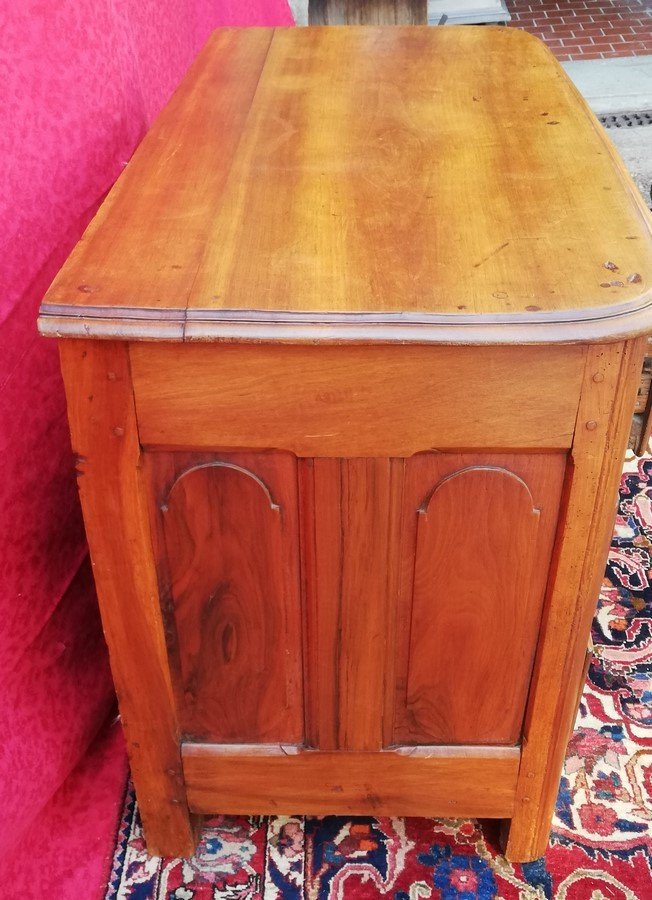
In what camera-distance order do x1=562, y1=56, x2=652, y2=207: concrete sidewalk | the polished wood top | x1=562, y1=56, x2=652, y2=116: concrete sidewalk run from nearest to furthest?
the polished wood top → x1=562, y1=56, x2=652, y2=207: concrete sidewalk → x1=562, y1=56, x2=652, y2=116: concrete sidewalk

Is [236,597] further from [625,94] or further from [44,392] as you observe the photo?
[625,94]

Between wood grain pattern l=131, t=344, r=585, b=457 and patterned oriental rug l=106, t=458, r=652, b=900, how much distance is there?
0.68m

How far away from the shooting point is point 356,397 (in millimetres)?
829

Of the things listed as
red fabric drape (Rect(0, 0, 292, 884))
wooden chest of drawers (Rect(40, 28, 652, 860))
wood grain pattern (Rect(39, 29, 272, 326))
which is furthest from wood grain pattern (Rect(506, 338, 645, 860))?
red fabric drape (Rect(0, 0, 292, 884))

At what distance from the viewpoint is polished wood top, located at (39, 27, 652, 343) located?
2.53 ft

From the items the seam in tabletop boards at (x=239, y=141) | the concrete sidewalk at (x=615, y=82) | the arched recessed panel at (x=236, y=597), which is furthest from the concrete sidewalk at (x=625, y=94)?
the arched recessed panel at (x=236, y=597)

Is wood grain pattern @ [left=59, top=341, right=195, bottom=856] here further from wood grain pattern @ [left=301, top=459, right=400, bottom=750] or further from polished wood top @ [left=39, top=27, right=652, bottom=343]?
wood grain pattern @ [left=301, top=459, right=400, bottom=750]

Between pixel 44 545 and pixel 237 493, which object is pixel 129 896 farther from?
pixel 237 493

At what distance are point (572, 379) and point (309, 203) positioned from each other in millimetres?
353

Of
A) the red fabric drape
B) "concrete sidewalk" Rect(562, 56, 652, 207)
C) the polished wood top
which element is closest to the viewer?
the polished wood top

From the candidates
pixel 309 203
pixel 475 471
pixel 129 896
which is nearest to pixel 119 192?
pixel 309 203

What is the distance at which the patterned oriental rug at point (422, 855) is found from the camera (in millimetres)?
1188

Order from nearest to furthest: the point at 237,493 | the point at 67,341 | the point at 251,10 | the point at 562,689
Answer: the point at 67,341 → the point at 237,493 → the point at 562,689 → the point at 251,10

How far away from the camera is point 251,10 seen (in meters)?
2.26
